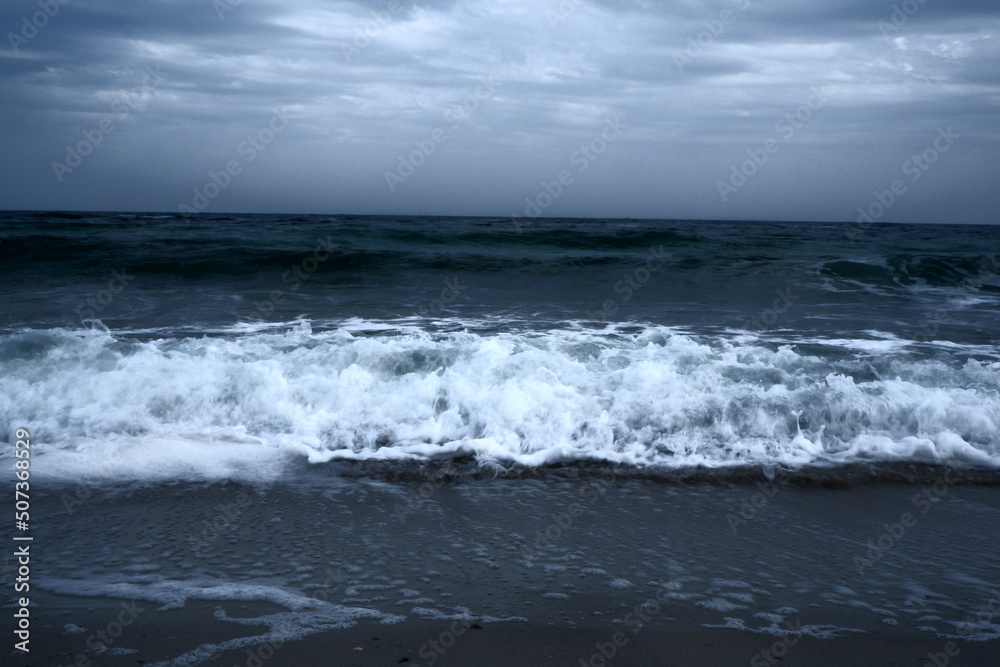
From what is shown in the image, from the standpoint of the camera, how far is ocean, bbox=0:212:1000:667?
301 centimetres

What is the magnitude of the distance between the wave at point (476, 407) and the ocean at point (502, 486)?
27 mm

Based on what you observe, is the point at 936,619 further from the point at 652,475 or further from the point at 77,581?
the point at 77,581

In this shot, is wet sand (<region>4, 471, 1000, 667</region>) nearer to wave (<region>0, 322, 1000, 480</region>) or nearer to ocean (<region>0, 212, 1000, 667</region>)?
ocean (<region>0, 212, 1000, 667</region>)

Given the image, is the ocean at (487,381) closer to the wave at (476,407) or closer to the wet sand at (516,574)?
the wave at (476,407)

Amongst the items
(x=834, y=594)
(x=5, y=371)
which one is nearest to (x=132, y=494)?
(x=5, y=371)

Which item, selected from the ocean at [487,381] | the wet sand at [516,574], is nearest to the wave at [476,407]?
the ocean at [487,381]

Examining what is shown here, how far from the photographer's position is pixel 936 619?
10.2ft

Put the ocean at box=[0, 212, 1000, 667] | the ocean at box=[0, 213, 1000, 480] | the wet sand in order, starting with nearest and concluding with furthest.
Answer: the wet sand
the ocean at box=[0, 212, 1000, 667]
the ocean at box=[0, 213, 1000, 480]

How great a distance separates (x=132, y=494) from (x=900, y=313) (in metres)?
11.2

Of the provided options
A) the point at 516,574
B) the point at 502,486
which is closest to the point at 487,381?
the point at 502,486

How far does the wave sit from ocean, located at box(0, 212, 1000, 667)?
27 mm

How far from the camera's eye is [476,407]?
587cm

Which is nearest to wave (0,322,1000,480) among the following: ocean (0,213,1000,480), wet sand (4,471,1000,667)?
ocean (0,213,1000,480)

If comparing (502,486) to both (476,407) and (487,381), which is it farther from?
(487,381)
